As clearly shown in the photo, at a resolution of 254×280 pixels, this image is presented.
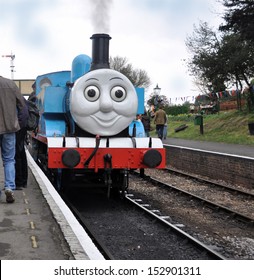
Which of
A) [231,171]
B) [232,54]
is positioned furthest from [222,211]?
[232,54]

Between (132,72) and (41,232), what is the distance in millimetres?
51760

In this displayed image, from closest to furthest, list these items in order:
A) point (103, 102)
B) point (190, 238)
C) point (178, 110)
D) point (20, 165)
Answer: point (190, 238) → point (20, 165) → point (103, 102) → point (178, 110)

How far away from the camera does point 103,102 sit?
23.7 feet

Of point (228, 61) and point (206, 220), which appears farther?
point (228, 61)

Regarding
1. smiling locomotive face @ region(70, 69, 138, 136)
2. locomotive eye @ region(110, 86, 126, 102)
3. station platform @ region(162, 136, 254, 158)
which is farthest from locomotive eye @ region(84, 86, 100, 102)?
station platform @ region(162, 136, 254, 158)

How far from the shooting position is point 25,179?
21.2 ft

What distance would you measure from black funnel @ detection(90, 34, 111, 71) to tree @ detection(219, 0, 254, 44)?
39.1 ft

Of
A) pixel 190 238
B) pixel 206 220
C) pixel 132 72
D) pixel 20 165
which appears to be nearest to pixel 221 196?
pixel 206 220

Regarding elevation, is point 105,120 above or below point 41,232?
above

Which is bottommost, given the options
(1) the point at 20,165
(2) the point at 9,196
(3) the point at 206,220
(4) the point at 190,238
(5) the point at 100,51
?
(3) the point at 206,220

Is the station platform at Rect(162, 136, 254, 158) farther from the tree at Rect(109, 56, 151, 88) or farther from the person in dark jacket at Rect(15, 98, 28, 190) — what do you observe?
the tree at Rect(109, 56, 151, 88)

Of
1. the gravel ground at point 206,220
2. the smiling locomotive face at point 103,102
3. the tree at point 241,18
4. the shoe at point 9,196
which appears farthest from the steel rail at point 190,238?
the tree at point 241,18

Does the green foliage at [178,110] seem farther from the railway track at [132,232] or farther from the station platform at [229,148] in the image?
the railway track at [132,232]

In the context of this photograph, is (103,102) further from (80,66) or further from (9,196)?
(9,196)
